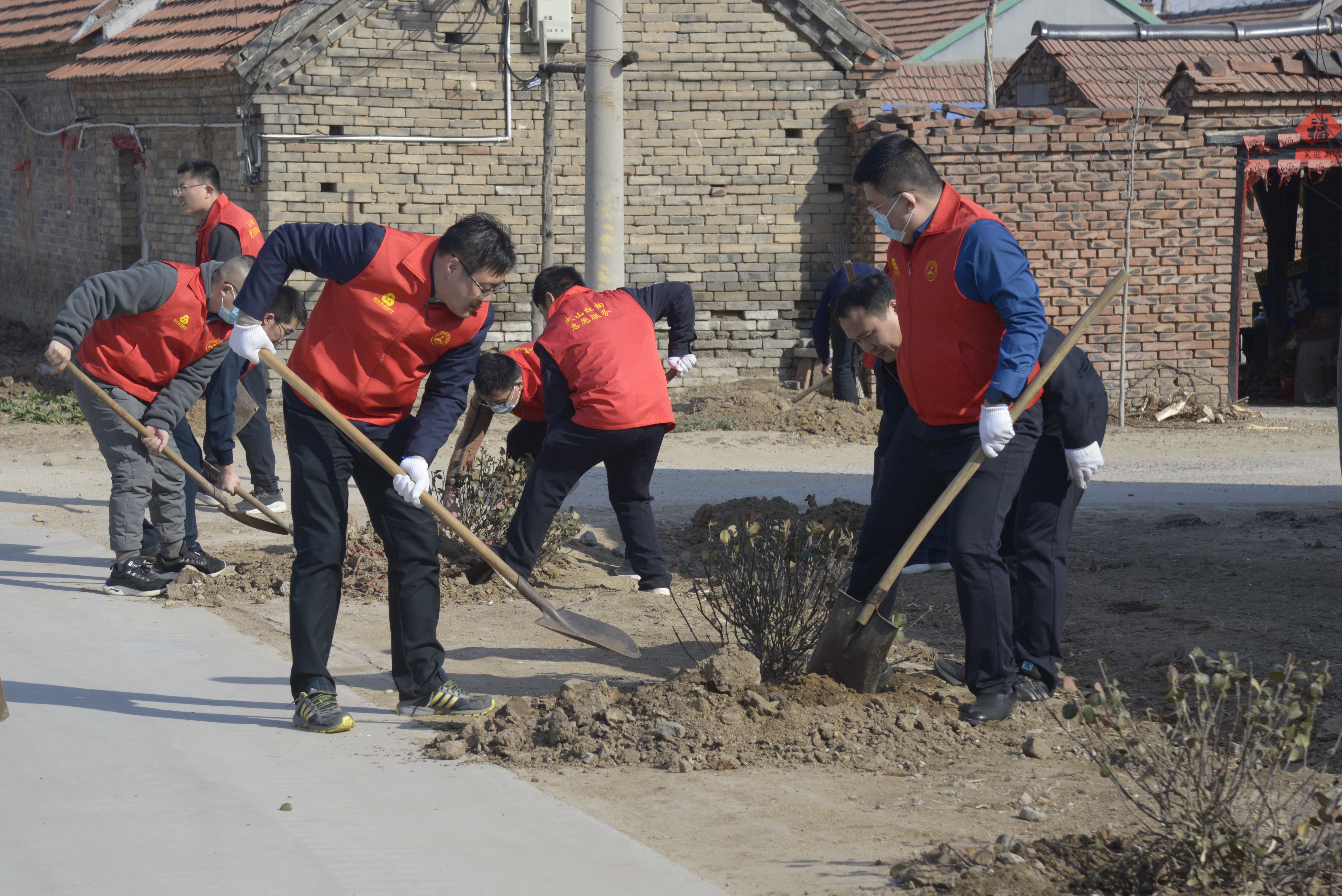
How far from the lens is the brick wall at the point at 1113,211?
1288 centimetres

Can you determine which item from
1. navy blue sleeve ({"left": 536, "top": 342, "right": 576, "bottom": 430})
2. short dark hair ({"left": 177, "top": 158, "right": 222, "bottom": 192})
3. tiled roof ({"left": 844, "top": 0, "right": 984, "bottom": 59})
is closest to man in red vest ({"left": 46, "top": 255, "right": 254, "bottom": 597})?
navy blue sleeve ({"left": 536, "top": 342, "right": 576, "bottom": 430})

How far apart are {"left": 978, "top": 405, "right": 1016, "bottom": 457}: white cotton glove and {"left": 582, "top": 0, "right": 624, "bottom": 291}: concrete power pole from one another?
5529 mm

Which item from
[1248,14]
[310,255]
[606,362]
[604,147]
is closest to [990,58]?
[604,147]

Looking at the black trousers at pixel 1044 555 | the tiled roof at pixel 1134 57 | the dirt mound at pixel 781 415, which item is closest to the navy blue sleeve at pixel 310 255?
the black trousers at pixel 1044 555

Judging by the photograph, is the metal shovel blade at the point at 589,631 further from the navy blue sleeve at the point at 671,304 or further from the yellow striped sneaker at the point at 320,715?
the navy blue sleeve at the point at 671,304

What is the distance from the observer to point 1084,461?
4.83 metres

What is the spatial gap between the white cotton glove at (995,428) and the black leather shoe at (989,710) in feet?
2.66

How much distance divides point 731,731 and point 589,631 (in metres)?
0.78

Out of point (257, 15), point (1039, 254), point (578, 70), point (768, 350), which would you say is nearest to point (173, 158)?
point (257, 15)

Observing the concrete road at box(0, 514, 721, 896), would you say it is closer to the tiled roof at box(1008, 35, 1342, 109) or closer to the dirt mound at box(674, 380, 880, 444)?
the dirt mound at box(674, 380, 880, 444)

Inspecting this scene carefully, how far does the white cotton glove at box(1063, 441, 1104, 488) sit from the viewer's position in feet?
15.8

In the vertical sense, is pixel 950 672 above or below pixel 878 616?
below

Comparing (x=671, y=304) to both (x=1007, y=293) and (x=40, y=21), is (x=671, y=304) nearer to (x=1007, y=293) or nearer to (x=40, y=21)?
(x=1007, y=293)

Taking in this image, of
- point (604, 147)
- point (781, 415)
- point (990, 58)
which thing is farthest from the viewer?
point (990, 58)
